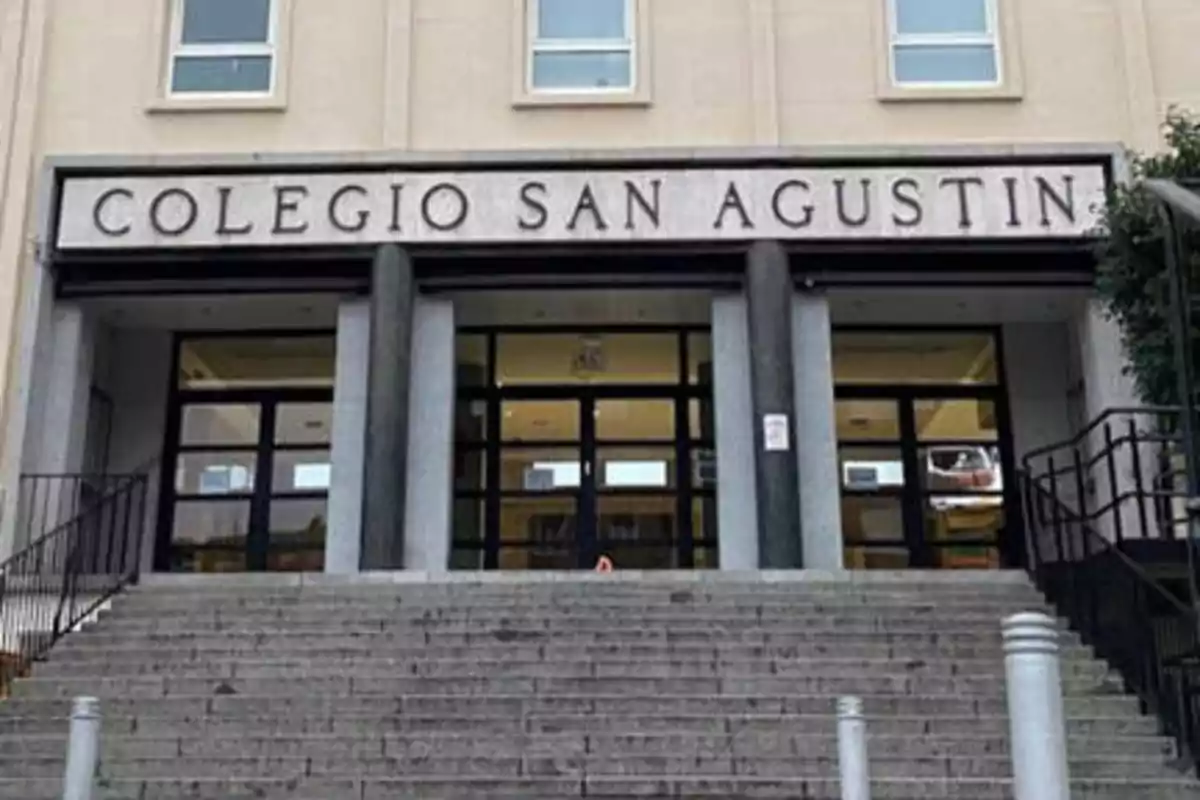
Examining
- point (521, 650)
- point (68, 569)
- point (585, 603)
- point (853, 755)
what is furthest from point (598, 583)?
point (853, 755)

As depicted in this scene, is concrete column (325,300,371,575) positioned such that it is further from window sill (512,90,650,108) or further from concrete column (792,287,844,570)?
concrete column (792,287,844,570)

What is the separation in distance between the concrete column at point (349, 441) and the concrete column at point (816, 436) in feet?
12.9

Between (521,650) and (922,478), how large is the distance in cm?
720

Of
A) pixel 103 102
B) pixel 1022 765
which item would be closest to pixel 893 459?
pixel 103 102

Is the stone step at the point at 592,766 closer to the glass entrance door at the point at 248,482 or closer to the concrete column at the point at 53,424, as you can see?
the concrete column at the point at 53,424

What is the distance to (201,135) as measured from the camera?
42.7 ft

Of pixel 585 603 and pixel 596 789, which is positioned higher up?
pixel 585 603

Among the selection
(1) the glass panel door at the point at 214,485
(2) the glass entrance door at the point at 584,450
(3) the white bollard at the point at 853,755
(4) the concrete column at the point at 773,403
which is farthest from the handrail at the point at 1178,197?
(1) the glass panel door at the point at 214,485

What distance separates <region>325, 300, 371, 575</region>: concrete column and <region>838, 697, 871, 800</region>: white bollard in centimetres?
740

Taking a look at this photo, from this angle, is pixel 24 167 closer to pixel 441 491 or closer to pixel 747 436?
pixel 441 491

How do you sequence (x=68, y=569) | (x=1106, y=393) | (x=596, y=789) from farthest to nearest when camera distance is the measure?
Result: 1. (x=1106, y=393)
2. (x=68, y=569)
3. (x=596, y=789)

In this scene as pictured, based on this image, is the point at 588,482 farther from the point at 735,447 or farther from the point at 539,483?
the point at 735,447

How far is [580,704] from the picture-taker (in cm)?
766

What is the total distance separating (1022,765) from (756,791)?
3221mm
